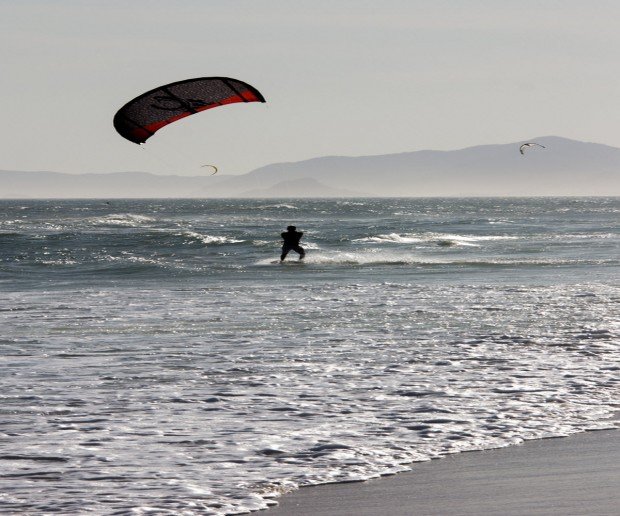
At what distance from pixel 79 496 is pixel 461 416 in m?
3.23

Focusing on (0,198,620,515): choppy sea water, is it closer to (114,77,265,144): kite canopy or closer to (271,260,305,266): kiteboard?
(114,77,265,144): kite canopy

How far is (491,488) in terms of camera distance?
6.08m

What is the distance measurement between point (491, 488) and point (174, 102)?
11952mm

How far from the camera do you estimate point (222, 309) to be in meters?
16.4

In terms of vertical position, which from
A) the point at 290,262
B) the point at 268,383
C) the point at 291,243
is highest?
the point at 291,243

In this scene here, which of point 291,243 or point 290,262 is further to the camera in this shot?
point 290,262

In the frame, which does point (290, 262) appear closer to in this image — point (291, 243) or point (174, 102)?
point (291, 243)

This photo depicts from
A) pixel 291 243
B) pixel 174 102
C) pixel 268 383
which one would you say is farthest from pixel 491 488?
pixel 291 243

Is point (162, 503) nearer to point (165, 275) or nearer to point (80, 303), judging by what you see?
point (80, 303)

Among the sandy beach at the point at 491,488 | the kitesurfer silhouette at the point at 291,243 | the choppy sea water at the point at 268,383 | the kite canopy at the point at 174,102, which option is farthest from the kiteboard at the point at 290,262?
the sandy beach at the point at 491,488

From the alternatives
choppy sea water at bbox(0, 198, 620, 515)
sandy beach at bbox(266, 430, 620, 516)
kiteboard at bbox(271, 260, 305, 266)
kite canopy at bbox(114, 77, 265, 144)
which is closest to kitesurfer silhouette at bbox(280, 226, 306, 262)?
kiteboard at bbox(271, 260, 305, 266)

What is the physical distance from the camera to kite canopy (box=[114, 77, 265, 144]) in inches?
625

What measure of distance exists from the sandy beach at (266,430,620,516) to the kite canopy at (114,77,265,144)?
9574 mm

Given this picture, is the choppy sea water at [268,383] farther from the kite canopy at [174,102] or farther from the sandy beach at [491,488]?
the kite canopy at [174,102]
